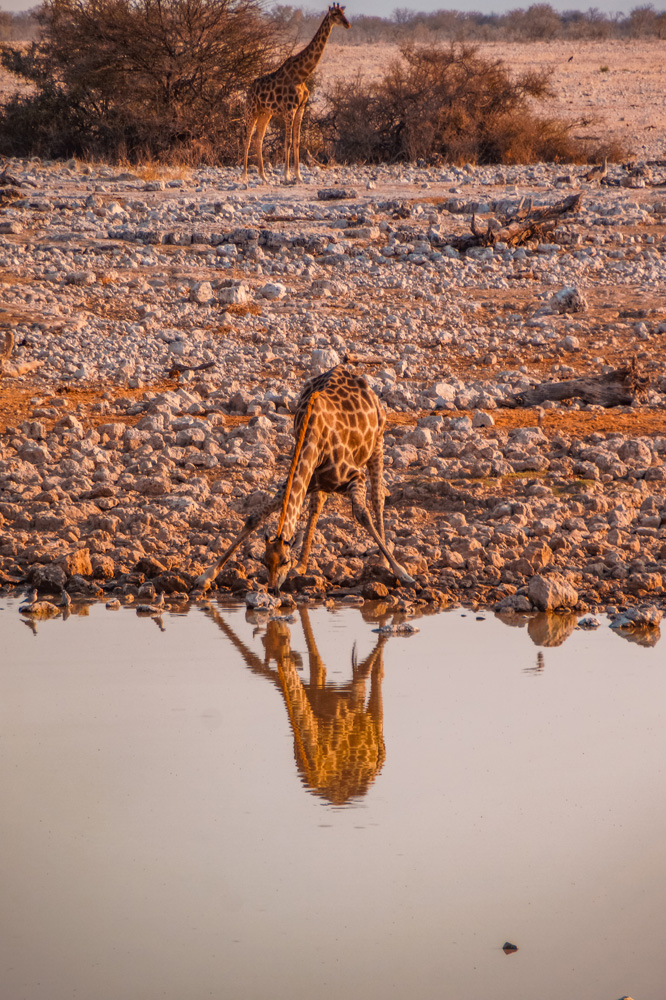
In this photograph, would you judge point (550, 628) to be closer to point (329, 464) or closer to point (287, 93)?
point (329, 464)

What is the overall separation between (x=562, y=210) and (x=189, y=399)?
20.7ft

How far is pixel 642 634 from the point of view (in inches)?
230

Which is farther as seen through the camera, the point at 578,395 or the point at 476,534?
the point at 578,395

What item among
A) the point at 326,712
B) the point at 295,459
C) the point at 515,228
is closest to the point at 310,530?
the point at 295,459

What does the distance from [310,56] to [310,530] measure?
11067 millimetres

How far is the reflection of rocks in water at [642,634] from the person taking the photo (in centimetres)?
577

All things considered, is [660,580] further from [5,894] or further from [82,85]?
[82,85]

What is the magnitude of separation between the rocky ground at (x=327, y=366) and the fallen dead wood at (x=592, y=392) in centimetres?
10

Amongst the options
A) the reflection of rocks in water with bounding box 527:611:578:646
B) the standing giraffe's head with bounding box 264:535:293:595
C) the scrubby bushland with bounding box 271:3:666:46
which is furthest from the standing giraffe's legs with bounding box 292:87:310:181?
the scrubby bushland with bounding box 271:3:666:46

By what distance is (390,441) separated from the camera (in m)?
8.31

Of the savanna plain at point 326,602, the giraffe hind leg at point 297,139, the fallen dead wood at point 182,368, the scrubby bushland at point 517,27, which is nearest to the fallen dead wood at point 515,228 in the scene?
the savanna plain at point 326,602

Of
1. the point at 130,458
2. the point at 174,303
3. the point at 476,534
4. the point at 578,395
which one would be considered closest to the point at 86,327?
the point at 174,303

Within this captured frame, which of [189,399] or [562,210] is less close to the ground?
[562,210]

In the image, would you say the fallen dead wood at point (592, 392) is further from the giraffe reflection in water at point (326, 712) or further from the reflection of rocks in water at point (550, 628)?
the giraffe reflection in water at point (326, 712)
